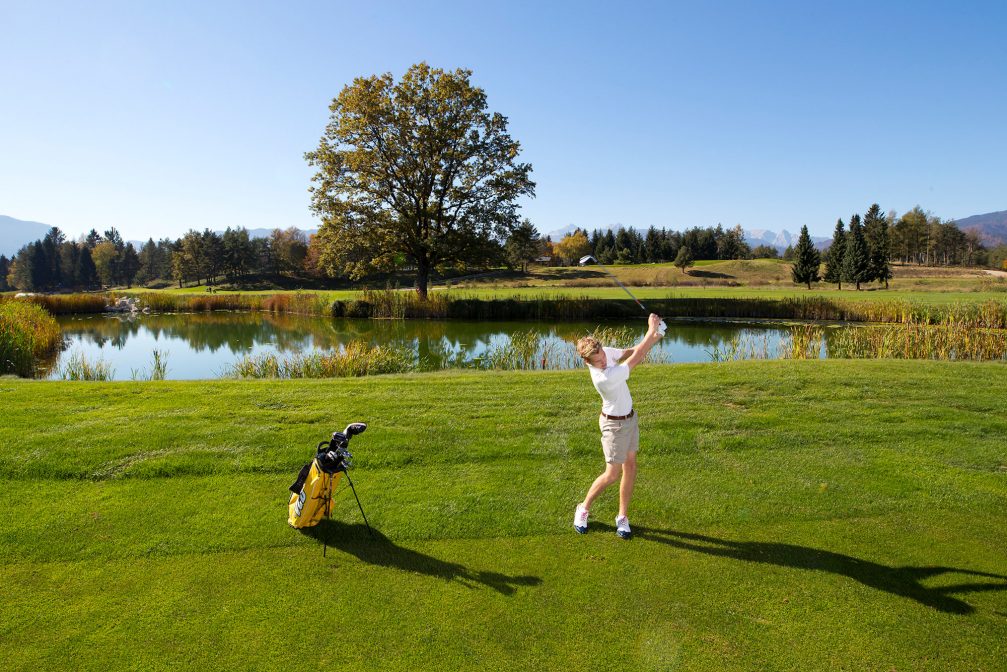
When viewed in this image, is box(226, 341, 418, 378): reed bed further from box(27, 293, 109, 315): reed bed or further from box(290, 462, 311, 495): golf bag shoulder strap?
box(27, 293, 109, 315): reed bed

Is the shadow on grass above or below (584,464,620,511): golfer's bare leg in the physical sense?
above

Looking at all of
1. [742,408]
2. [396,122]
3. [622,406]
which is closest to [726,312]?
[396,122]

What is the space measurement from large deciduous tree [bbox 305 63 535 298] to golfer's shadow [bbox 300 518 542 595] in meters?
26.0

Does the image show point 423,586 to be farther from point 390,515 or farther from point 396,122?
point 396,122

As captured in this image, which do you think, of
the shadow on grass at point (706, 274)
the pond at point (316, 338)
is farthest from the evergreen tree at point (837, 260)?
Answer: the pond at point (316, 338)

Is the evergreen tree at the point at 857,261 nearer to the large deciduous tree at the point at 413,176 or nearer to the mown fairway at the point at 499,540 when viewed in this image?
the large deciduous tree at the point at 413,176

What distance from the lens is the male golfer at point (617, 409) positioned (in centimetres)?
457

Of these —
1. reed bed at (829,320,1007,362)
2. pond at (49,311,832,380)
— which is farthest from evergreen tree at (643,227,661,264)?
reed bed at (829,320,1007,362)

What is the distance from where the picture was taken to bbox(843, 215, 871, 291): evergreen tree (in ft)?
160

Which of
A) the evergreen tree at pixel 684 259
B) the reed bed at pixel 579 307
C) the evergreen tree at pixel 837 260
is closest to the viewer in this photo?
the reed bed at pixel 579 307

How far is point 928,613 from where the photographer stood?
3.73 meters

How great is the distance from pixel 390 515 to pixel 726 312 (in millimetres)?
27096

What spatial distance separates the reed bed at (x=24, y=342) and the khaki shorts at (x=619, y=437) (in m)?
15.1

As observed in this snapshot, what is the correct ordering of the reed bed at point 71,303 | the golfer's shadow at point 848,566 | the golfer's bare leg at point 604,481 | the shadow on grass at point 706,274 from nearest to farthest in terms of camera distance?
the golfer's shadow at point 848,566 < the golfer's bare leg at point 604,481 < the reed bed at point 71,303 < the shadow on grass at point 706,274
